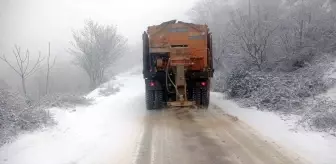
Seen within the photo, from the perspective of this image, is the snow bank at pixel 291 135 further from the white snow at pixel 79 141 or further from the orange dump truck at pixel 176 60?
the white snow at pixel 79 141

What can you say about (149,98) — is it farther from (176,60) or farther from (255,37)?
(255,37)

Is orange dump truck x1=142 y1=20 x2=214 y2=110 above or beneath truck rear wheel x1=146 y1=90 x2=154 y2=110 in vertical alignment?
above

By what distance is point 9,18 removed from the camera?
116812mm

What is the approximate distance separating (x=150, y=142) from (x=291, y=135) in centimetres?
350

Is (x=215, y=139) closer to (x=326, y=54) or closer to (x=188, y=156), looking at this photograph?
(x=188, y=156)

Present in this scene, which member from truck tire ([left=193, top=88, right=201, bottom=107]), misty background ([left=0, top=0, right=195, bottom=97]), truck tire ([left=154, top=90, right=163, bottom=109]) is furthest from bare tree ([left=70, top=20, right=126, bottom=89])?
truck tire ([left=193, top=88, right=201, bottom=107])

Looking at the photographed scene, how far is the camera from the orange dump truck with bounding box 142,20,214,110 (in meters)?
12.7

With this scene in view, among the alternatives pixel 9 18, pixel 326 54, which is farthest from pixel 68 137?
pixel 9 18

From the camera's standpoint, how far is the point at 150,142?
812 centimetres

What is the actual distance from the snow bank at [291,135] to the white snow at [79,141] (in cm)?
346

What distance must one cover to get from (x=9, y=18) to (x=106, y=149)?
12443cm

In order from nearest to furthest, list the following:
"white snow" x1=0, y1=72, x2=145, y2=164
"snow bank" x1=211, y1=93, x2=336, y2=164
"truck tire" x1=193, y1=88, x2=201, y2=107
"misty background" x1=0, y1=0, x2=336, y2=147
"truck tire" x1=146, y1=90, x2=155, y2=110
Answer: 1. "snow bank" x1=211, y1=93, x2=336, y2=164
2. "white snow" x1=0, y1=72, x2=145, y2=164
3. "misty background" x1=0, y1=0, x2=336, y2=147
4. "truck tire" x1=193, y1=88, x2=201, y2=107
5. "truck tire" x1=146, y1=90, x2=155, y2=110

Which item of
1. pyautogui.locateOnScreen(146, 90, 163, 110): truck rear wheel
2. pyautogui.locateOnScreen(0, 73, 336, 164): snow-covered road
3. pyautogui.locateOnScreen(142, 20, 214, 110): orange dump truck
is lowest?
pyautogui.locateOnScreen(0, 73, 336, 164): snow-covered road

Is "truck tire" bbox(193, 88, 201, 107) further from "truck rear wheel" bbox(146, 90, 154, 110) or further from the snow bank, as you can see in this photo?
"truck rear wheel" bbox(146, 90, 154, 110)
